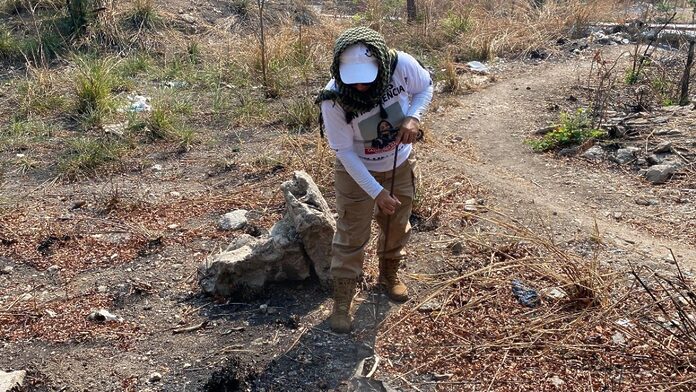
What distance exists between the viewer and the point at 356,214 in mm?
3123

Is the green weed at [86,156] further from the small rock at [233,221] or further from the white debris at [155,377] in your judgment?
the white debris at [155,377]

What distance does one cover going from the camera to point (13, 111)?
22.3ft

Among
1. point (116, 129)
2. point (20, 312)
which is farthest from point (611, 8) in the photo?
point (20, 312)

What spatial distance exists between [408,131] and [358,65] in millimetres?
365

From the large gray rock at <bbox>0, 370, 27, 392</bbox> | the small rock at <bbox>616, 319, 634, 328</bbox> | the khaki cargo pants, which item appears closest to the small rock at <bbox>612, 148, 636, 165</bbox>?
the small rock at <bbox>616, 319, 634, 328</bbox>

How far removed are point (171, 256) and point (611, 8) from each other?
28.5 feet

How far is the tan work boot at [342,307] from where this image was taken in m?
3.23

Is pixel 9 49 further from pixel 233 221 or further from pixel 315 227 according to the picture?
pixel 315 227

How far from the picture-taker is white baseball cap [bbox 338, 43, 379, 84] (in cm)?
269

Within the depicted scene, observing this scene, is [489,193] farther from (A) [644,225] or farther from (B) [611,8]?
(B) [611,8]

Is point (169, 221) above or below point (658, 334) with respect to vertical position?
below

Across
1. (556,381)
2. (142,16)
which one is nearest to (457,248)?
(556,381)

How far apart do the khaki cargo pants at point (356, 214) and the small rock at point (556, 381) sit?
95cm

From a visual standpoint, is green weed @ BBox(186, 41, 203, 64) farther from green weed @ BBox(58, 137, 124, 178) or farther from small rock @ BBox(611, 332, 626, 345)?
small rock @ BBox(611, 332, 626, 345)
